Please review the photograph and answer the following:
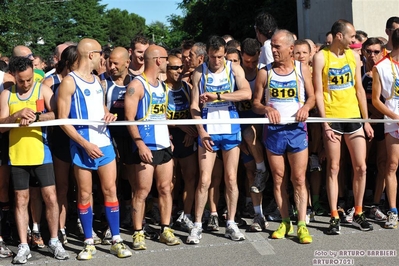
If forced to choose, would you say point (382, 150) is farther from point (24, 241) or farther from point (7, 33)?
point (7, 33)

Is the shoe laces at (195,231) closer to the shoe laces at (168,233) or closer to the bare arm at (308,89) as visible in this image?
the shoe laces at (168,233)

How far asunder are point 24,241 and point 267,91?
10.3ft

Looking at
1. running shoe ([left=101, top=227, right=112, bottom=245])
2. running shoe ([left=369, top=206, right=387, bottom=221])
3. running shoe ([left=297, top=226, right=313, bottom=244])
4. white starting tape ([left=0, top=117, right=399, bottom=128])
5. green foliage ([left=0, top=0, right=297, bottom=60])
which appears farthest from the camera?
green foliage ([left=0, top=0, right=297, bottom=60])

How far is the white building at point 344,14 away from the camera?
20.9 m

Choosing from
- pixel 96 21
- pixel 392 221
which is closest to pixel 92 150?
pixel 392 221

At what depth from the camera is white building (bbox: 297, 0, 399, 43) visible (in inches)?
824

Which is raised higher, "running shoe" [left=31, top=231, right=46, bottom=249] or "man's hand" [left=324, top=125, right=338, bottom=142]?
"man's hand" [left=324, top=125, right=338, bottom=142]

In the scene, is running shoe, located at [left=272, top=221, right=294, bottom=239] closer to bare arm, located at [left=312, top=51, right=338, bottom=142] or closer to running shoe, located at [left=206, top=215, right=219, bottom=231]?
running shoe, located at [left=206, top=215, right=219, bottom=231]

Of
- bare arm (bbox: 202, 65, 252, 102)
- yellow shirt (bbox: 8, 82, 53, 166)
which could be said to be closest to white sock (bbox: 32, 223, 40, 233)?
yellow shirt (bbox: 8, 82, 53, 166)

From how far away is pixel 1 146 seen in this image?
301 inches

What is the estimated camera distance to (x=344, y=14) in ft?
76.4

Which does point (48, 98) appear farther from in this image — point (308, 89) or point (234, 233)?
point (308, 89)

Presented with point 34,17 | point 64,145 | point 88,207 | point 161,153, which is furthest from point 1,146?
point 34,17

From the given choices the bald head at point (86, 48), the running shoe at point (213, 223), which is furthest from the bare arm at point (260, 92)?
the bald head at point (86, 48)
